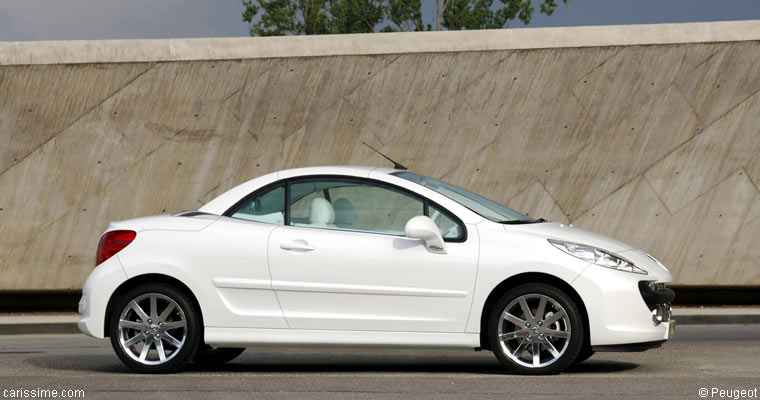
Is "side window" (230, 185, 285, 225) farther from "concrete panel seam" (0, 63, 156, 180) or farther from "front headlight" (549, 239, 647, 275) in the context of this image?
"concrete panel seam" (0, 63, 156, 180)

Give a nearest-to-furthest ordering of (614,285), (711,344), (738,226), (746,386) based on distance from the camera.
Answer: (746,386) < (614,285) < (711,344) < (738,226)

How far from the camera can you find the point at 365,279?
7.64 metres

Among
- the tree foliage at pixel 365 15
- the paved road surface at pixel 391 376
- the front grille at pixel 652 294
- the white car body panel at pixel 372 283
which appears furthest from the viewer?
the tree foliage at pixel 365 15

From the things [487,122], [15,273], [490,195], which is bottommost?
[15,273]

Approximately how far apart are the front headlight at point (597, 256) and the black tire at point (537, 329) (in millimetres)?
283

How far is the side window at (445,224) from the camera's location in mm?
7695

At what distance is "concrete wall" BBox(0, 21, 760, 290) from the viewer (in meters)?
16.3

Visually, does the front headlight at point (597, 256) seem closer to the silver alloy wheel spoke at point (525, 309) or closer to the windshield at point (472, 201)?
the silver alloy wheel spoke at point (525, 309)

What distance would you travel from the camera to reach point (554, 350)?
7.44 metres

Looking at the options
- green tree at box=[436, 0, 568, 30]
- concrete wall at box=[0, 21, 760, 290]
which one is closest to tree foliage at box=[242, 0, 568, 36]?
green tree at box=[436, 0, 568, 30]

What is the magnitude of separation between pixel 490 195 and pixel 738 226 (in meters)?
3.53

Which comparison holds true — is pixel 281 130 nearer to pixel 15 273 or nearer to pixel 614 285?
pixel 15 273

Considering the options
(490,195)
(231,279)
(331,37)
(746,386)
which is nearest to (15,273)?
(331,37)

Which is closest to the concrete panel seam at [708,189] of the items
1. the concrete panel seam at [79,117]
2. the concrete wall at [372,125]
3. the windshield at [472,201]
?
the concrete wall at [372,125]
